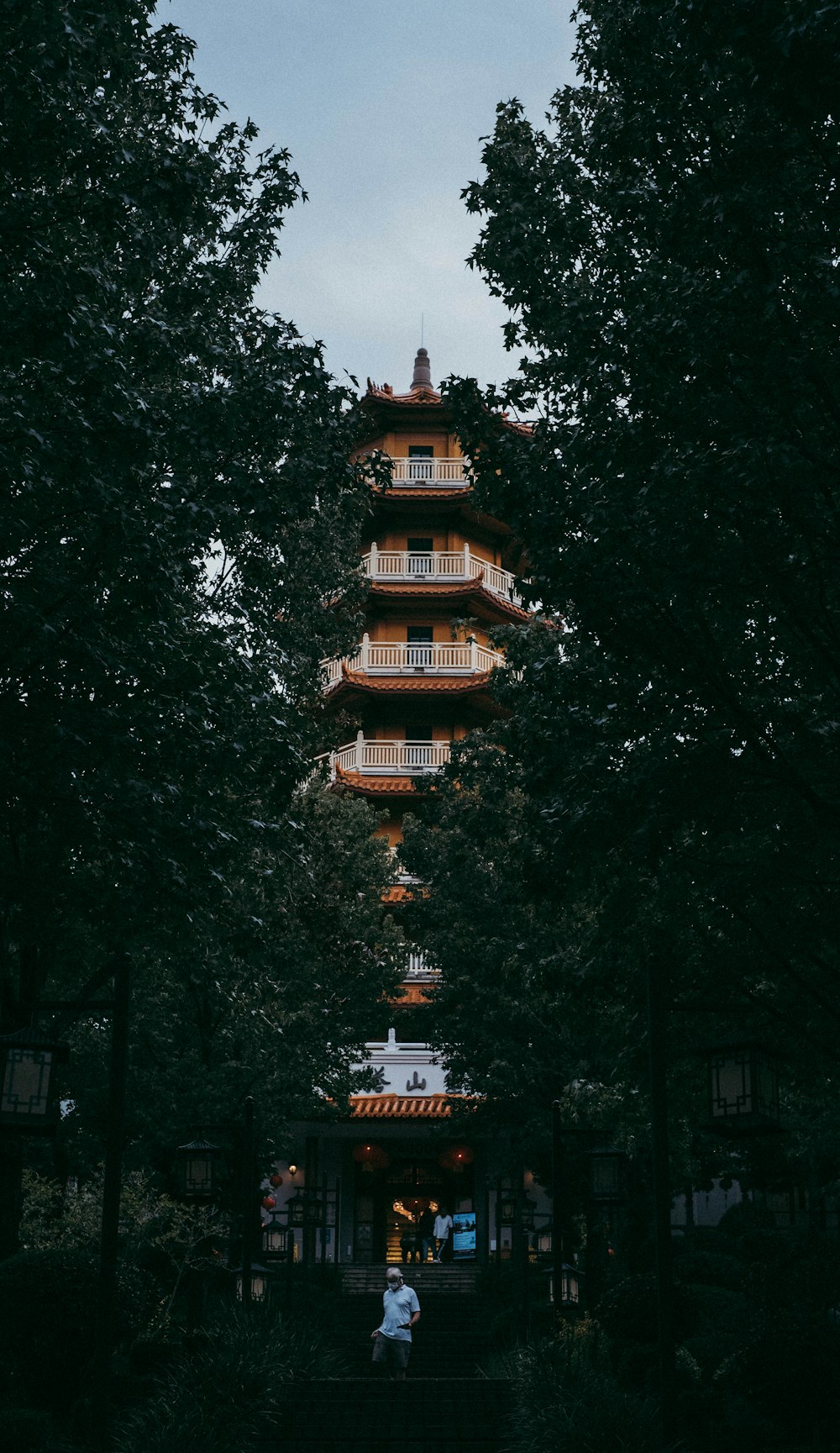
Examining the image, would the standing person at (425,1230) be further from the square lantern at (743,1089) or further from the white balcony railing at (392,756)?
the square lantern at (743,1089)

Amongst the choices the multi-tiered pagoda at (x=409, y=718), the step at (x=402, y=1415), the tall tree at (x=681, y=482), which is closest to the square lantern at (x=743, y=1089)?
the tall tree at (x=681, y=482)

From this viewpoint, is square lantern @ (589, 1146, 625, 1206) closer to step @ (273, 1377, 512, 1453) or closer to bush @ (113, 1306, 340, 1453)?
step @ (273, 1377, 512, 1453)

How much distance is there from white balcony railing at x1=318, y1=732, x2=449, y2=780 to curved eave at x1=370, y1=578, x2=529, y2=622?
4.32m

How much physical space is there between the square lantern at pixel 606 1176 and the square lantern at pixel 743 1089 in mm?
7628

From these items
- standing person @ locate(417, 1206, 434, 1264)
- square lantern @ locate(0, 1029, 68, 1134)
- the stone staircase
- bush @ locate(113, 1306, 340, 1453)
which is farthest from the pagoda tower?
square lantern @ locate(0, 1029, 68, 1134)

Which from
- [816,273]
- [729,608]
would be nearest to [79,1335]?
[729,608]

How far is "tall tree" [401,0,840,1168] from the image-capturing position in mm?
9555

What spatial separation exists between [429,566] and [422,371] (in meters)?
8.45

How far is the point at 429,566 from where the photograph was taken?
41.8 metres

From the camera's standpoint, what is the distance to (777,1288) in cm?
1673

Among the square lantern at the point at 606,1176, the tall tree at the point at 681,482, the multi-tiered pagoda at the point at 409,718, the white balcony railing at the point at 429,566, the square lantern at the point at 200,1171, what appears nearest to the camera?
the tall tree at the point at 681,482

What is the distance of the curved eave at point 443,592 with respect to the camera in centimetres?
A: 4106

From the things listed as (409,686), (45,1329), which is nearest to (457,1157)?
(409,686)

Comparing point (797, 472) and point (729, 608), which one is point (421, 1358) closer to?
point (729, 608)
